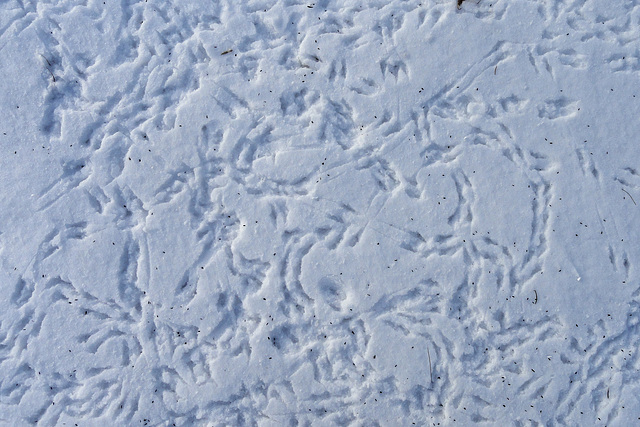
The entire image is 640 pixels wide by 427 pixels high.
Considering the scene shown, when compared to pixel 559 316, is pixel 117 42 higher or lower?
higher

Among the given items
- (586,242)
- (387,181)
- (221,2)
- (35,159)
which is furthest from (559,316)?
(35,159)

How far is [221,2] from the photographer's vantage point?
1808 millimetres

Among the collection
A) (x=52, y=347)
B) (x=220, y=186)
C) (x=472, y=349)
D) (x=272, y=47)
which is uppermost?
(x=272, y=47)

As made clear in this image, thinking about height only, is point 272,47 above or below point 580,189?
above

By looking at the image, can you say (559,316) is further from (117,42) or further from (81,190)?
(117,42)

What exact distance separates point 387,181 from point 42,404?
5.20ft

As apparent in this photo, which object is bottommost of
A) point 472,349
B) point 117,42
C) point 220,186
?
point 472,349

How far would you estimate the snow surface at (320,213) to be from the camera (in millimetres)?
1711

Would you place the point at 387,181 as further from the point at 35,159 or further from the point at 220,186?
the point at 35,159

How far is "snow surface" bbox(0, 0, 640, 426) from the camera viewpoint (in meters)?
1.71

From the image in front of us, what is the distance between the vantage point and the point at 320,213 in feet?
5.74

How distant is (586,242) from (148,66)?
184 cm

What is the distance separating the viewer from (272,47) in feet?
5.89

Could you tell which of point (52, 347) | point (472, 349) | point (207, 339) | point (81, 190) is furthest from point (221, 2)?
point (472, 349)
